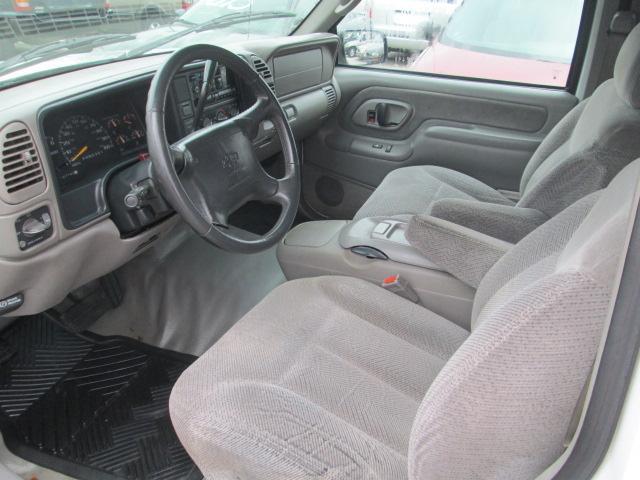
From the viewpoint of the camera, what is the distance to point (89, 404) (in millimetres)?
1649

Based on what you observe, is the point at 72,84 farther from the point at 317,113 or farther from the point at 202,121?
the point at 317,113

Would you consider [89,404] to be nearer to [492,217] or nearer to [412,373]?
[412,373]

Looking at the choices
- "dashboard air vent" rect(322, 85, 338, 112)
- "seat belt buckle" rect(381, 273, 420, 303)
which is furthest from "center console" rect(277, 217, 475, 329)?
"dashboard air vent" rect(322, 85, 338, 112)

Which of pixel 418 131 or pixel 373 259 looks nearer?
pixel 373 259

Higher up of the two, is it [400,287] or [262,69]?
[262,69]

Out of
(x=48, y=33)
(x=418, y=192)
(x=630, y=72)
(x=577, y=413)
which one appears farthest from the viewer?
(x=418, y=192)

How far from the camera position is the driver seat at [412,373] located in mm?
624

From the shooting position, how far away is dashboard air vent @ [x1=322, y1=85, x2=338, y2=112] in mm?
2561

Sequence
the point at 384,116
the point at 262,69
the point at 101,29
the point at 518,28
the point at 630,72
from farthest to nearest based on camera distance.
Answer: the point at 384,116
the point at 518,28
the point at 262,69
the point at 101,29
the point at 630,72

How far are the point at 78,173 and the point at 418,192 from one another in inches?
42.8

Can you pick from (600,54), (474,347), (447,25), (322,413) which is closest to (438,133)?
(447,25)

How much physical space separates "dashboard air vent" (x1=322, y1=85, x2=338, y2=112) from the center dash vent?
0.51 meters

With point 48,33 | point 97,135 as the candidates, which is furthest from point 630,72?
point 48,33

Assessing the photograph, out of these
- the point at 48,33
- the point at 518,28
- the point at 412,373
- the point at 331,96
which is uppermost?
the point at 48,33
